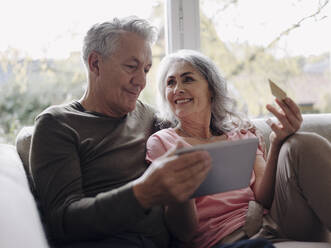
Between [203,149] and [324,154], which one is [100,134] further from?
[324,154]

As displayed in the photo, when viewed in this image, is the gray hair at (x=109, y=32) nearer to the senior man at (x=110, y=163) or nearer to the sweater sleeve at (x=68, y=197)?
the senior man at (x=110, y=163)

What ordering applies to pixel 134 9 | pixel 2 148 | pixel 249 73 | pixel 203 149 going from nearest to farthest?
1. pixel 203 149
2. pixel 2 148
3. pixel 134 9
4. pixel 249 73

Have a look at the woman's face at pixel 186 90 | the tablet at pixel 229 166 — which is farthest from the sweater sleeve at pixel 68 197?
the woman's face at pixel 186 90

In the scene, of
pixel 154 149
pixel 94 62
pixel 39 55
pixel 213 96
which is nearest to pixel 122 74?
pixel 94 62

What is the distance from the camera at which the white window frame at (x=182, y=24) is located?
7.46ft

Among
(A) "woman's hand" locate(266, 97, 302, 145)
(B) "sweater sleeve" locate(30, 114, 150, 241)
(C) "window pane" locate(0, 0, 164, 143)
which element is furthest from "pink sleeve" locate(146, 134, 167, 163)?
(C) "window pane" locate(0, 0, 164, 143)

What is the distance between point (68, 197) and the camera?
114cm

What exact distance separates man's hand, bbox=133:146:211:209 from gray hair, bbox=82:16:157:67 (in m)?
0.65

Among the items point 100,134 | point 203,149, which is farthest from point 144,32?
point 203,149

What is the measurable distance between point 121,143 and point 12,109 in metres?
0.94

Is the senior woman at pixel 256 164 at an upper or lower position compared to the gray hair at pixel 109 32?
lower

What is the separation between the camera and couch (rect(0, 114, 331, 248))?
80cm

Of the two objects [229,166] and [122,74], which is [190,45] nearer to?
[122,74]

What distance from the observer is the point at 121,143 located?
4.71 feet
